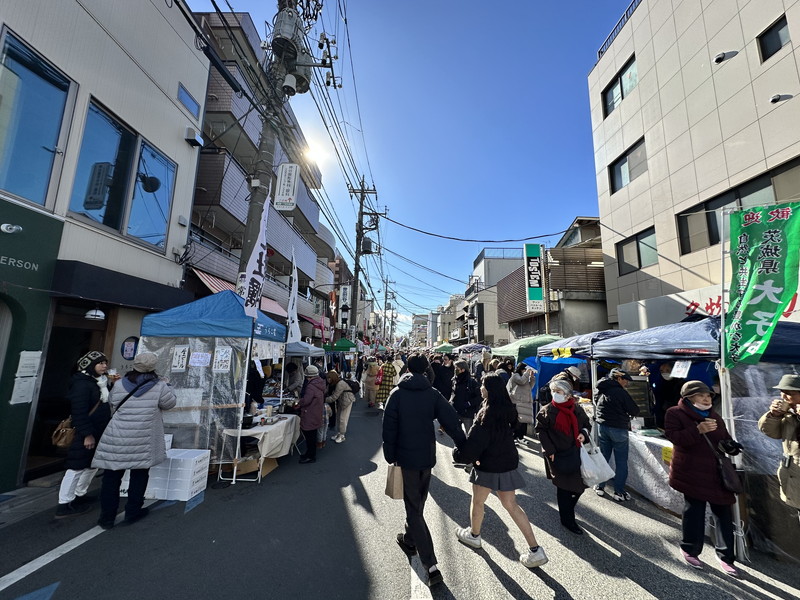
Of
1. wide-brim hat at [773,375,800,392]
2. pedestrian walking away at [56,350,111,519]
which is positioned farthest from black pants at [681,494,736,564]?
pedestrian walking away at [56,350,111,519]

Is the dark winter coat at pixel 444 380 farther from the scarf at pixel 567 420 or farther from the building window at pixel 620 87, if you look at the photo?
the building window at pixel 620 87

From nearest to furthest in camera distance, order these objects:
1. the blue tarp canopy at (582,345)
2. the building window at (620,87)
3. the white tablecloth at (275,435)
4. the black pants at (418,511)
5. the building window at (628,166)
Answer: the black pants at (418,511), the white tablecloth at (275,435), the blue tarp canopy at (582,345), the building window at (628,166), the building window at (620,87)

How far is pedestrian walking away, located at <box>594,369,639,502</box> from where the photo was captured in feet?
16.1

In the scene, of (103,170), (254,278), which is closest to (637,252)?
(254,278)

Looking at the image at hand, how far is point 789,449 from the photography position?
3248 mm

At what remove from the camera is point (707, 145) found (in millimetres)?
9719

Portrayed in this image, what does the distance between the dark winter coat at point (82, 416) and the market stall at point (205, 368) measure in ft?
4.29

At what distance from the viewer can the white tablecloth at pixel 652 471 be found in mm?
4453

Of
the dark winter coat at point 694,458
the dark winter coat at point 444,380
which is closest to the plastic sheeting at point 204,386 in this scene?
the dark winter coat at point 444,380

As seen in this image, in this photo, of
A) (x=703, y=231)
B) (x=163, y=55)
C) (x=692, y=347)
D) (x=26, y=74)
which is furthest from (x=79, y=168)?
(x=703, y=231)

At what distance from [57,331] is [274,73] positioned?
724 cm

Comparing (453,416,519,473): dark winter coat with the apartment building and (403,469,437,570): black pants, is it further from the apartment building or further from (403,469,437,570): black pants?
the apartment building

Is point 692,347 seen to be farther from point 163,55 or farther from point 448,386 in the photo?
point 163,55

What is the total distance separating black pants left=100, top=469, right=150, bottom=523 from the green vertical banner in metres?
7.18
